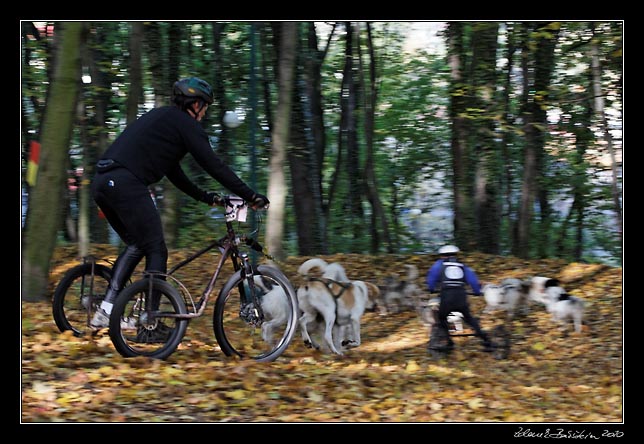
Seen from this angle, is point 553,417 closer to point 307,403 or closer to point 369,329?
point 307,403

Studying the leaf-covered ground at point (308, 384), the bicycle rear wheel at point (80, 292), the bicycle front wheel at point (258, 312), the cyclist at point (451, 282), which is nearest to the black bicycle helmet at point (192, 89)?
the bicycle front wheel at point (258, 312)

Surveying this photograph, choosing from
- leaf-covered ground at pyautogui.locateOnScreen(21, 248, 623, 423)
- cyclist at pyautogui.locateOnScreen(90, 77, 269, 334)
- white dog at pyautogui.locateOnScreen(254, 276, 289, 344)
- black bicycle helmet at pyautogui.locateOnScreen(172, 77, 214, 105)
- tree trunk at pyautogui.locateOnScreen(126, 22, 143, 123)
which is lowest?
leaf-covered ground at pyautogui.locateOnScreen(21, 248, 623, 423)

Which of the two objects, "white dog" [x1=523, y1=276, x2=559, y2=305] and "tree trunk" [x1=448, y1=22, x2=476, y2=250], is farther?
"tree trunk" [x1=448, y1=22, x2=476, y2=250]

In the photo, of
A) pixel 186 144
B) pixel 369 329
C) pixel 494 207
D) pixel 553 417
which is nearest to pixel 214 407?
pixel 186 144

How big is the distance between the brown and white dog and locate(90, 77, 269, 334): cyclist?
1980 millimetres

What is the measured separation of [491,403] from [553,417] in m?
0.51

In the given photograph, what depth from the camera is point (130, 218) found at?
247 inches

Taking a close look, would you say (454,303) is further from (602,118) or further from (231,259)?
(602,118)

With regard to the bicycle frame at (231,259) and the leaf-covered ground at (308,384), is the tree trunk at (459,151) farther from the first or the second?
the bicycle frame at (231,259)

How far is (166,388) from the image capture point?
590 centimetres

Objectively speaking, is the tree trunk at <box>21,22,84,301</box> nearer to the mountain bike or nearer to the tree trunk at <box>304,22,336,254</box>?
the mountain bike

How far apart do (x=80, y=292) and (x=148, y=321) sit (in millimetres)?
1065

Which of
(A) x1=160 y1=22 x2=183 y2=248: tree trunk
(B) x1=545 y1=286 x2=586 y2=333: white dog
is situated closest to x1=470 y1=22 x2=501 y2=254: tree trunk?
(B) x1=545 y1=286 x2=586 y2=333: white dog

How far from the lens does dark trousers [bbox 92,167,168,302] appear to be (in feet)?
20.4
